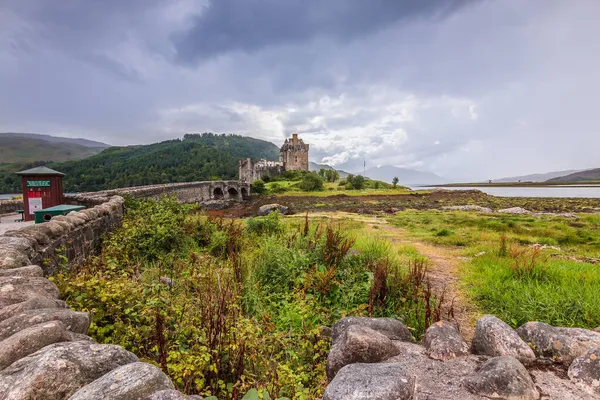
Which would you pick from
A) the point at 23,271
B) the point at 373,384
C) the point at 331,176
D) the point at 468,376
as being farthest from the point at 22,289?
the point at 331,176

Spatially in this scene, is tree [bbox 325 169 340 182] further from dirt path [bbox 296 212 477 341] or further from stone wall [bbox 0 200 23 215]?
dirt path [bbox 296 212 477 341]

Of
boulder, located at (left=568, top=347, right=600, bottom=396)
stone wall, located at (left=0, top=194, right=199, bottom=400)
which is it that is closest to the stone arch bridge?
stone wall, located at (left=0, top=194, right=199, bottom=400)

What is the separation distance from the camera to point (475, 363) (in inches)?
137

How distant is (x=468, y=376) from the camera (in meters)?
3.10

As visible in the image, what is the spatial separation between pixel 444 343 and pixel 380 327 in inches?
38.1

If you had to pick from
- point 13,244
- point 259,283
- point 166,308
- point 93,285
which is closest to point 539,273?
point 259,283

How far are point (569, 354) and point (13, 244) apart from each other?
772 cm

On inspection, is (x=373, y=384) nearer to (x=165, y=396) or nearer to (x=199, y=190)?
(x=165, y=396)

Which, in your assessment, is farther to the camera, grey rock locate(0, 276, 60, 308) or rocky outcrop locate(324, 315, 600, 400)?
grey rock locate(0, 276, 60, 308)

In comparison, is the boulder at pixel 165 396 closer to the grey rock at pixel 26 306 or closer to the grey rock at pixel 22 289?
the grey rock at pixel 26 306

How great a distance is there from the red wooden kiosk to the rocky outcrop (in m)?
13.4

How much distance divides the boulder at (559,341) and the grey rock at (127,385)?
438cm

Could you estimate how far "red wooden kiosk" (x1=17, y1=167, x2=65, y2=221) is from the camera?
36.4ft

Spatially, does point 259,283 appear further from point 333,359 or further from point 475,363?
point 475,363
